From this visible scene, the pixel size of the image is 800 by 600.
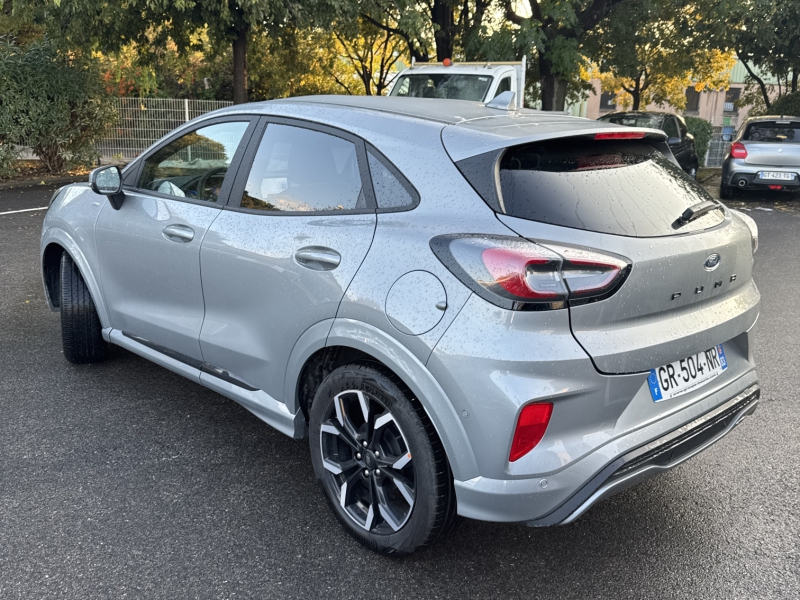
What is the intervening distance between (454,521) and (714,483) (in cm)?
141

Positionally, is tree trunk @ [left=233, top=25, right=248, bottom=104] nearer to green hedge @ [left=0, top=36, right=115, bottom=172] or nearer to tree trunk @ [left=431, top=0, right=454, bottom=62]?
green hedge @ [left=0, top=36, right=115, bottom=172]

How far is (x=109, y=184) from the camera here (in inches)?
153

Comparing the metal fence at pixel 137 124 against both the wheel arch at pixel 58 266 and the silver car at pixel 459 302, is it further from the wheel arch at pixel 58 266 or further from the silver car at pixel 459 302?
the silver car at pixel 459 302

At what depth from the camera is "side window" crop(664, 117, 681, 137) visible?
15.2 meters

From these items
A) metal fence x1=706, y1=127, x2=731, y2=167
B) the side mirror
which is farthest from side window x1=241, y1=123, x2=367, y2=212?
metal fence x1=706, y1=127, x2=731, y2=167

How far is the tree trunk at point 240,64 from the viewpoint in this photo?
15.1m

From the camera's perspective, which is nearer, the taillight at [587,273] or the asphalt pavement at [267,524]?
the taillight at [587,273]

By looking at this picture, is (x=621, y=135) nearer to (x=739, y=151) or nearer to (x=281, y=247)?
(x=281, y=247)

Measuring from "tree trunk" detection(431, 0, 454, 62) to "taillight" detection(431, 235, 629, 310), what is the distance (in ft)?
53.1

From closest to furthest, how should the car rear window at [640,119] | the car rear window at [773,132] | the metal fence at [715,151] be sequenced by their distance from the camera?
the car rear window at [773,132]
the car rear window at [640,119]
the metal fence at [715,151]

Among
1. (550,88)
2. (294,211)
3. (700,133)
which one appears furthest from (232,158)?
(700,133)

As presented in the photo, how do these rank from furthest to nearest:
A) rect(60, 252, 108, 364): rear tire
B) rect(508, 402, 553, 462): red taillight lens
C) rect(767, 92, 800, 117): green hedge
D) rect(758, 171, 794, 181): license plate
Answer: rect(767, 92, 800, 117): green hedge, rect(758, 171, 794, 181): license plate, rect(60, 252, 108, 364): rear tire, rect(508, 402, 553, 462): red taillight lens

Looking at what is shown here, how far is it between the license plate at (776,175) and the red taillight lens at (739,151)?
1.46 feet

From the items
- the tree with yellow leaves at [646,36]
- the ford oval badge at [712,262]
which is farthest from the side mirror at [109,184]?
the tree with yellow leaves at [646,36]
